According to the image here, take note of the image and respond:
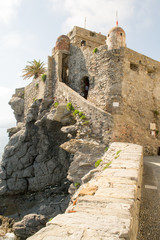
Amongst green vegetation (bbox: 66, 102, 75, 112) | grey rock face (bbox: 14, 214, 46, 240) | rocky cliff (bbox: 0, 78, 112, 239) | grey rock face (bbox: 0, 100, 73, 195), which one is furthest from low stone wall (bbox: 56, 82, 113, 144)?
grey rock face (bbox: 14, 214, 46, 240)

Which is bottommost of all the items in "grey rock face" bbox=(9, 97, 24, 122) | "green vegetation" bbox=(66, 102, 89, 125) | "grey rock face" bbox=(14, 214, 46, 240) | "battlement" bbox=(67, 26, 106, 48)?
"grey rock face" bbox=(14, 214, 46, 240)

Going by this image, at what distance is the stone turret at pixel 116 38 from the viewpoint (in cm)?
1264

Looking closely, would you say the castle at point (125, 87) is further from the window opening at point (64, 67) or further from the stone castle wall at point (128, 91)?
the window opening at point (64, 67)

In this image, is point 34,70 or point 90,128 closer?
point 90,128

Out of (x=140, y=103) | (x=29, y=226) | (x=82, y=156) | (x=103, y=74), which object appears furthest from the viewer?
(x=29, y=226)

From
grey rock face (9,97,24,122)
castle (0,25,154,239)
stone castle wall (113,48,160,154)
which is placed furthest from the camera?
grey rock face (9,97,24,122)

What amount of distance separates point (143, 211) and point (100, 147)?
21.3ft

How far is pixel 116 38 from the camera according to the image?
1272 centimetres

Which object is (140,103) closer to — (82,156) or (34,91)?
(82,156)

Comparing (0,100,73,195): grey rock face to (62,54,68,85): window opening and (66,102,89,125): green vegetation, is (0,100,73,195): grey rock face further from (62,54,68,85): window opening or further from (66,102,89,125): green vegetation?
(66,102,89,125): green vegetation

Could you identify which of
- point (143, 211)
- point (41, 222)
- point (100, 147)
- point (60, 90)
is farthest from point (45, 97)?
point (143, 211)

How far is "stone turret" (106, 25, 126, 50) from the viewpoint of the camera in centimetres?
1264

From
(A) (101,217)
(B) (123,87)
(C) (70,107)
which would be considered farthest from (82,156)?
(A) (101,217)

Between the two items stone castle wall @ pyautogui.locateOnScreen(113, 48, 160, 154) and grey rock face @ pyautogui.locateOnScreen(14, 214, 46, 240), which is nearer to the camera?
stone castle wall @ pyautogui.locateOnScreen(113, 48, 160, 154)
